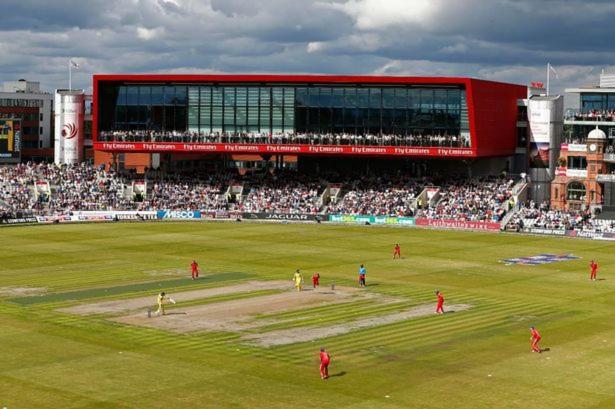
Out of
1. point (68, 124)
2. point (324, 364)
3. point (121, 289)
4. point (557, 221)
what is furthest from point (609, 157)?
point (324, 364)

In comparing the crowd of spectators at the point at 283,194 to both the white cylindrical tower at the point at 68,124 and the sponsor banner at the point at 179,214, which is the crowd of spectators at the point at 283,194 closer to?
the sponsor banner at the point at 179,214

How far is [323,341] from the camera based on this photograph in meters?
44.2

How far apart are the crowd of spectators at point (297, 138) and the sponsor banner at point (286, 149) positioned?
742 mm

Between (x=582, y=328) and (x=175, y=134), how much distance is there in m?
74.1

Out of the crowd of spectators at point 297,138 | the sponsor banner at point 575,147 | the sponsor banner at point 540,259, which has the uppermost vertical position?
the crowd of spectators at point 297,138

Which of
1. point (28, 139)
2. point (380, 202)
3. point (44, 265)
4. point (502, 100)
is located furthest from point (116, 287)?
point (28, 139)

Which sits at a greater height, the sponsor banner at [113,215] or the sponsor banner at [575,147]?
the sponsor banner at [575,147]

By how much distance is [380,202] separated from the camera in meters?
110

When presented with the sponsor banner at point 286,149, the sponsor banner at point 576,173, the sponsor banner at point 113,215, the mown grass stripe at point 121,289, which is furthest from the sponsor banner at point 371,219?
the mown grass stripe at point 121,289

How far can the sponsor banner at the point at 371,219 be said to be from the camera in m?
104

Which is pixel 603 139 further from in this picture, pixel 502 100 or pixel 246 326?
pixel 246 326

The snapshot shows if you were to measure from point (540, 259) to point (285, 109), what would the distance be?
45.0 m

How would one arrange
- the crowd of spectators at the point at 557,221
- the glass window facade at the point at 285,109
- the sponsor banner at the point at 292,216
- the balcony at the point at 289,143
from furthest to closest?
1. the glass window facade at the point at 285,109
2. the balcony at the point at 289,143
3. the sponsor banner at the point at 292,216
4. the crowd of spectators at the point at 557,221

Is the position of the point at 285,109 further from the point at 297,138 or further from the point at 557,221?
the point at 557,221
